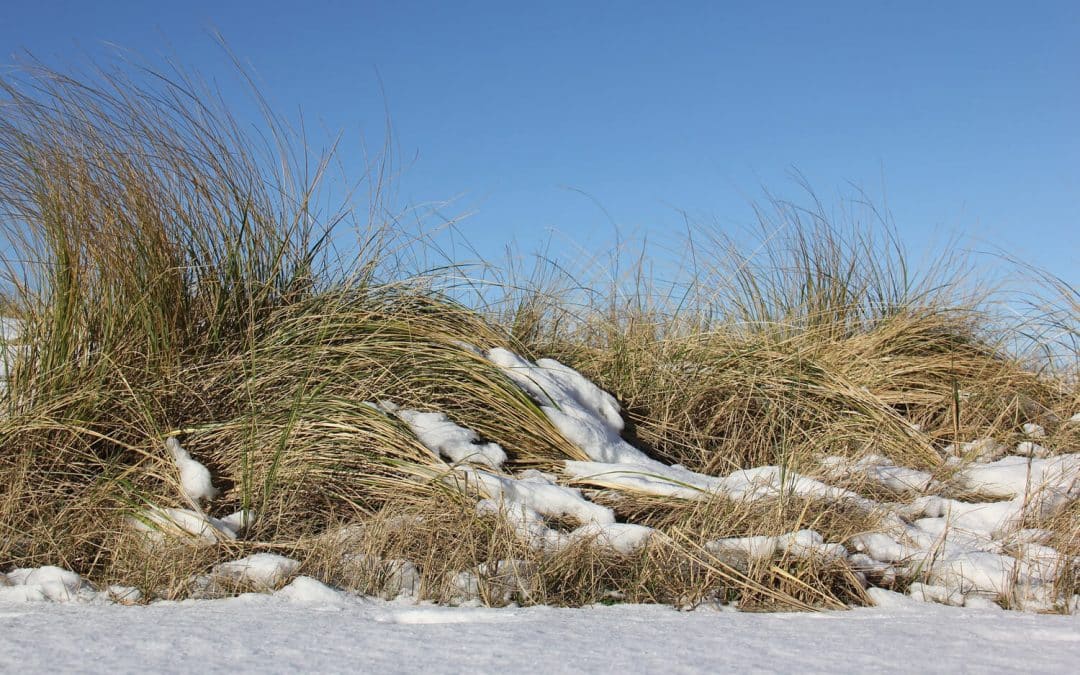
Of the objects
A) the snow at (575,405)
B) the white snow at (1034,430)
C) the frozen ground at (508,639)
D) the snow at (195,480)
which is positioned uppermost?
the white snow at (1034,430)

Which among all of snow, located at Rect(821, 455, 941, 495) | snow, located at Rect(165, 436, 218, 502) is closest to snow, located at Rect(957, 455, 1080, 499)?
snow, located at Rect(821, 455, 941, 495)

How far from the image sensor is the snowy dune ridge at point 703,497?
204 cm

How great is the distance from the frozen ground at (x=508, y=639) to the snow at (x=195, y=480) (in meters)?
0.56

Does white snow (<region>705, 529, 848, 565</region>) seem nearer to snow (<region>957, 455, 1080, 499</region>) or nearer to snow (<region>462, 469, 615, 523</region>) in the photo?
snow (<region>462, 469, 615, 523</region>)

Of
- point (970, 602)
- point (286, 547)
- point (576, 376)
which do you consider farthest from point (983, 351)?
point (286, 547)

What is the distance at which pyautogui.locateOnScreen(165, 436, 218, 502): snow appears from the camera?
2420 millimetres

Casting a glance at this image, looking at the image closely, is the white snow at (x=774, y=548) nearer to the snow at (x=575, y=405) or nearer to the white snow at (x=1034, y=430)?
the snow at (x=575, y=405)

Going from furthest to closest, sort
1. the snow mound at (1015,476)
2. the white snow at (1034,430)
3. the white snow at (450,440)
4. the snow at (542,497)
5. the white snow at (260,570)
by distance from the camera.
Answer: the white snow at (1034,430), the snow mound at (1015,476), the white snow at (450,440), the snow at (542,497), the white snow at (260,570)

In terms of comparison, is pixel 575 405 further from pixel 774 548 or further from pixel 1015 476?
pixel 1015 476

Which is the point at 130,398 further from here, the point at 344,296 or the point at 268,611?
the point at 268,611

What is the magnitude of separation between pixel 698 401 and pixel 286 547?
5.98 ft

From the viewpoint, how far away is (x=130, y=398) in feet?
8.82

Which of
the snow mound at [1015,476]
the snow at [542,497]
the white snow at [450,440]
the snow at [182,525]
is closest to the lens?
the snow at [182,525]

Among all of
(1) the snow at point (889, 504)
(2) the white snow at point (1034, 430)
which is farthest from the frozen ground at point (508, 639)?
(2) the white snow at point (1034, 430)
